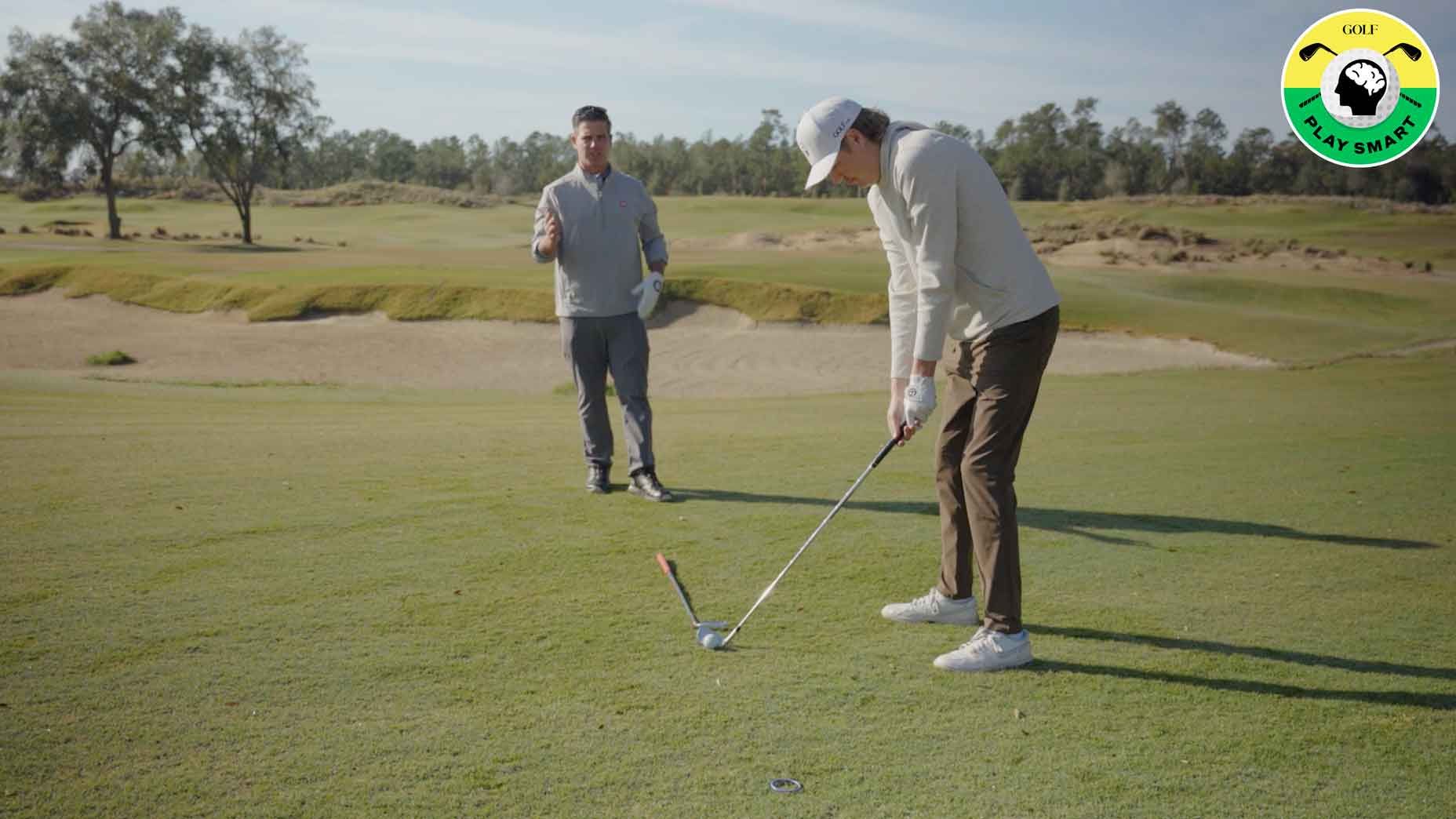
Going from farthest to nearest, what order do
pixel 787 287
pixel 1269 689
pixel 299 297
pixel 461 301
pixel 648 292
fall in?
pixel 787 287 < pixel 299 297 < pixel 461 301 < pixel 648 292 < pixel 1269 689

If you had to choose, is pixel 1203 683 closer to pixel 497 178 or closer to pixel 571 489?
pixel 571 489

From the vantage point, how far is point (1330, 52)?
1984 centimetres

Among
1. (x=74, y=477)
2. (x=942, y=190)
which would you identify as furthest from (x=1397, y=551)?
(x=74, y=477)

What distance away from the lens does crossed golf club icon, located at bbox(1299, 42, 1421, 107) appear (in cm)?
1984

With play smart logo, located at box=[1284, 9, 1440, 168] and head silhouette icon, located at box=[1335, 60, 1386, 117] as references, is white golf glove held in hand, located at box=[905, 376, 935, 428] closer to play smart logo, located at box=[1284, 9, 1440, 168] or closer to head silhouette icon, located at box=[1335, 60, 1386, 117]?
play smart logo, located at box=[1284, 9, 1440, 168]

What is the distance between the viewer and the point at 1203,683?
4297 millimetres

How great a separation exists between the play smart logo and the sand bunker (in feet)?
17.3

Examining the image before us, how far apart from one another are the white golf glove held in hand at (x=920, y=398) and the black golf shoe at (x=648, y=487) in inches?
120

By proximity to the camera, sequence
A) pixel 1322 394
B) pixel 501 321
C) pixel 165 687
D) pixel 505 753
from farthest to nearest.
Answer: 1. pixel 501 321
2. pixel 1322 394
3. pixel 165 687
4. pixel 505 753

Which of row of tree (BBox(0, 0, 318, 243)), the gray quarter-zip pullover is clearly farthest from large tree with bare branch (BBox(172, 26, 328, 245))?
the gray quarter-zip pullover

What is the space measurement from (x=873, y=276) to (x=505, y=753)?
26.7 metres

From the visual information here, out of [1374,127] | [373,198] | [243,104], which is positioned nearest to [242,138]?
[243,104]

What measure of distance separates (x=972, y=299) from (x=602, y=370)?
3.91 meters

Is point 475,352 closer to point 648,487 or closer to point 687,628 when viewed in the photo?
point 648,487
